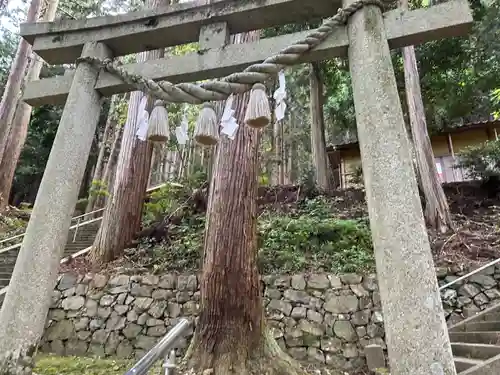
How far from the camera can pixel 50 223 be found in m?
2.16

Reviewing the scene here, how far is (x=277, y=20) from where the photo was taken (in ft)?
8.13

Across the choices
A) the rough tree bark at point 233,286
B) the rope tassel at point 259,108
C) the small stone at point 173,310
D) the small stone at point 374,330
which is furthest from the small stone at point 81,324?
the rope tassel at point 259,108

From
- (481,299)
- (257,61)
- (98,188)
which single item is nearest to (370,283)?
(481,299)

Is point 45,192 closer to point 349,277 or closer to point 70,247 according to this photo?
point 349,277

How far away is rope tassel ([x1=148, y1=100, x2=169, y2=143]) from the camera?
2.29 meters

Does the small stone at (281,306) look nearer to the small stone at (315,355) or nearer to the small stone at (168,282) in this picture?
the small stone at (315,355)

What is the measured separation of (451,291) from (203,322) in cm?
365

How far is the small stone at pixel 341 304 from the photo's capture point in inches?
196

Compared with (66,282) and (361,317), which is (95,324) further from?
(361,317)

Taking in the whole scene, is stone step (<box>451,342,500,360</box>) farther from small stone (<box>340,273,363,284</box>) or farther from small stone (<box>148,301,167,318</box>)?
small stone (<box>148,301,167,318</box>)

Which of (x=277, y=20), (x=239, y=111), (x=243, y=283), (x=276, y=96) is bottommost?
(x=243, y=283)

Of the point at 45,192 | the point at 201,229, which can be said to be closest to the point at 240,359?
the point at 45,192

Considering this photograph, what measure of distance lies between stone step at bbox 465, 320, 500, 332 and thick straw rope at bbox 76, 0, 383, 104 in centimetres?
381

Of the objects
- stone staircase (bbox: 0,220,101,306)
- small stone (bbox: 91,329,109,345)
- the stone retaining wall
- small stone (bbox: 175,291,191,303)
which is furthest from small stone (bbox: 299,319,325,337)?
stone staircase (bbox: 0,220,101,306)
